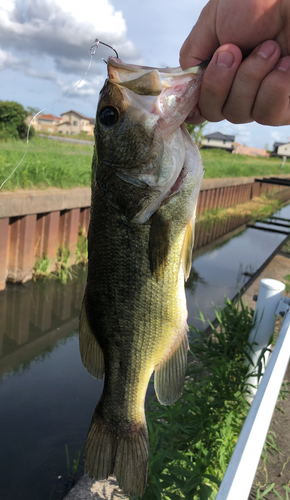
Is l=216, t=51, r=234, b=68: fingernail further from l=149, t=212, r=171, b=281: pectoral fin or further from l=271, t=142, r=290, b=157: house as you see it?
l=271, t=142, r=290, b=157: house

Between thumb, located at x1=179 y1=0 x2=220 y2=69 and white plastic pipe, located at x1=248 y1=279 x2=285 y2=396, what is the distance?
2.40 m

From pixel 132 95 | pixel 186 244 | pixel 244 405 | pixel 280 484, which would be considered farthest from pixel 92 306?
pixel 244 405

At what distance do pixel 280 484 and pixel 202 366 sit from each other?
1452mm

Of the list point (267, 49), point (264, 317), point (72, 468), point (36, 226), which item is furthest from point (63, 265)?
point (267, 49)

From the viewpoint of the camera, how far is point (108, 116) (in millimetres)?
1518

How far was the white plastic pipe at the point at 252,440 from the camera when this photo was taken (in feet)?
3.93

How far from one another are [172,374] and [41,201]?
17.7 ft

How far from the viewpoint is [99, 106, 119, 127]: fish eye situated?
151 centimetres

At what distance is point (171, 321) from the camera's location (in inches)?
67.1

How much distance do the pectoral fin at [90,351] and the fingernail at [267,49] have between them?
1.20m

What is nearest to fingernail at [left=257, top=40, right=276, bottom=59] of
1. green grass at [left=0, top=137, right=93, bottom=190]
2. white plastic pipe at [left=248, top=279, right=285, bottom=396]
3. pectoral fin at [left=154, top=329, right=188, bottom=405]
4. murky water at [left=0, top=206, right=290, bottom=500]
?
pectoral fin at [left=154, top=329, right=188, bottom=405]

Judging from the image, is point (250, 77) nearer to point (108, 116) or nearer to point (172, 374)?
point (108, 116)

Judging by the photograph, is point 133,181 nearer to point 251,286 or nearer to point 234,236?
point 251,286

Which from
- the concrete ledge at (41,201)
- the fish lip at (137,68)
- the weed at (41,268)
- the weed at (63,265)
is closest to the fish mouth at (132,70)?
the fish lip at (137,68)
